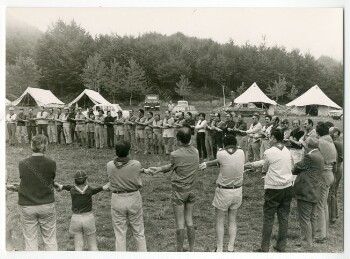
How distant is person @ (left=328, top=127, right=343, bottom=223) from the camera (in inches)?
241

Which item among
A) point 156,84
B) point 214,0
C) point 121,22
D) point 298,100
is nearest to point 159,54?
point 156,84

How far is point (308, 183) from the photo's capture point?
5645mm

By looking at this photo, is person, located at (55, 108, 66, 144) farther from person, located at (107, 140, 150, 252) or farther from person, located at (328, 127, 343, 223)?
person, located at (328, 127, 343, 223)

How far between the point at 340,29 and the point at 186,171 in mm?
3329

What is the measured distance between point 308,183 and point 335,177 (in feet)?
2.81

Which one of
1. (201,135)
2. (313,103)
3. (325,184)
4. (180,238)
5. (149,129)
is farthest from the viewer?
(149,129)

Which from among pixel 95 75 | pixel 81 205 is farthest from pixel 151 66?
pixel 81 205

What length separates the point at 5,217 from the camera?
598 cm

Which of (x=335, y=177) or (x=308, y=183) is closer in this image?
(x=308, y=183)

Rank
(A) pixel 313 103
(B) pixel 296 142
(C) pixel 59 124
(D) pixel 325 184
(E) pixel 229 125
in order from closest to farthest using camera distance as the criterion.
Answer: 1. (D) pixel 325 184
2. (B) pixel 296 142
3. (A) pixel 313 103
4. (C) pixel 59 124
5. (E) pixel 229 125

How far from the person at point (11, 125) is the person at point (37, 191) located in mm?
1548

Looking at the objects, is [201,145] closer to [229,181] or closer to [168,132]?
[168,132]

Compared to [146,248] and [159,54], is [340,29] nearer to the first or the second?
[159,54]
